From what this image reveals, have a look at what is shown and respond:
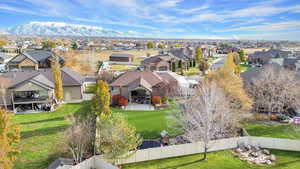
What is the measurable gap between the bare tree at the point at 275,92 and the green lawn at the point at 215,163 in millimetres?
9545

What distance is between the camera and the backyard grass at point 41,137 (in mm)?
17997

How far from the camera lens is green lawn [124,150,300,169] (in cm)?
1766

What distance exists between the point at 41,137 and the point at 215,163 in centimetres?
1831

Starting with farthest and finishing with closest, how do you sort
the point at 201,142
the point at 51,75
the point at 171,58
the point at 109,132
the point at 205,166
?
the point at 171,58
the point at 51,75
the point at 201,142
the point at 205,166
the point at 109,132

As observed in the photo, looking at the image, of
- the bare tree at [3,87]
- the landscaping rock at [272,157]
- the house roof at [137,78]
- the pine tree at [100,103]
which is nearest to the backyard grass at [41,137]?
the bare tree at [3,87]

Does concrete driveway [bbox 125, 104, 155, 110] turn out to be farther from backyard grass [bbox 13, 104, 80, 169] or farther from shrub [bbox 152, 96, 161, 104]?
backyard grass [bbox 13, 104, 80, 169]

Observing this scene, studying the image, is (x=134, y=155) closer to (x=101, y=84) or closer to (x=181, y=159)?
(x=181, y=159)

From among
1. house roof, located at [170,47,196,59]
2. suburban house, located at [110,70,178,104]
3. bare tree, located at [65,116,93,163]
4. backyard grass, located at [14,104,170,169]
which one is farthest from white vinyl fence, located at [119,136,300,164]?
house roof, located at [170,47,196,59]

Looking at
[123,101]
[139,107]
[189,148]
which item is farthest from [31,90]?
[189,148]

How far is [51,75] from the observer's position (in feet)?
115

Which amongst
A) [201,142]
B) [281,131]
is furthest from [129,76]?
[281,131]

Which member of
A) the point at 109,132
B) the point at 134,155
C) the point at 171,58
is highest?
the point at 171,58

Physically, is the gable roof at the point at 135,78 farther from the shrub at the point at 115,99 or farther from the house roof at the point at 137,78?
the shrub at the point at 115,99

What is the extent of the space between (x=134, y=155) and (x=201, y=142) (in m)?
6.61
